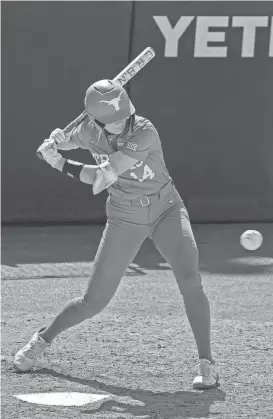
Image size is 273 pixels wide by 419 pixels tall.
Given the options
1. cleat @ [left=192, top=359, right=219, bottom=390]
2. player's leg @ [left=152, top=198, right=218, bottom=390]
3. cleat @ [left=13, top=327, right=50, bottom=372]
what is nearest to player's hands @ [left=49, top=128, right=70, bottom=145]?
player's leg @ [left=152, top=198, right=218, bottom=390]

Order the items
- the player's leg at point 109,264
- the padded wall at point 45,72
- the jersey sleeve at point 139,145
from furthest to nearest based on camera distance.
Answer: the padded wall at point 45,72, the player's leg at point 109,264, the jersey sleeve at point 139,145

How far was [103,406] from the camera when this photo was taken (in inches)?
239

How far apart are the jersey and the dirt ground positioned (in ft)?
3.98

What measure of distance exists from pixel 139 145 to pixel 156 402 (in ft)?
5.01

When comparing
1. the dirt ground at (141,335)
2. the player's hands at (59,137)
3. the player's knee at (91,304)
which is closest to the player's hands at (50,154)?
the player's hands at (59,137)

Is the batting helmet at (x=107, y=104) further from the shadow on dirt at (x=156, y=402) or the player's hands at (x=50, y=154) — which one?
the shadow on dirt at (x=156, y=402)

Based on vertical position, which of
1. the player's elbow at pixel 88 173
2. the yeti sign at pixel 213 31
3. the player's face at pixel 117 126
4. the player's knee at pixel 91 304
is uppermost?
the yeti sign at pixel 213 31

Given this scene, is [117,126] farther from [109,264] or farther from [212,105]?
[212,105]

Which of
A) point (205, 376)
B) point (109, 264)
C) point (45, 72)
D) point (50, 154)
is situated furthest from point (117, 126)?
point (45, 72)

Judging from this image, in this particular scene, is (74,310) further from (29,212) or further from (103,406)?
(29,212)

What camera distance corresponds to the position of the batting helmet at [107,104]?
20.3ft

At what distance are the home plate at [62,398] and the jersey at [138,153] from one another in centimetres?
123

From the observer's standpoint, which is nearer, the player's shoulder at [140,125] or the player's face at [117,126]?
the player's face at [117,126]

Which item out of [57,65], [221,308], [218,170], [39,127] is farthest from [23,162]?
[221,308]
